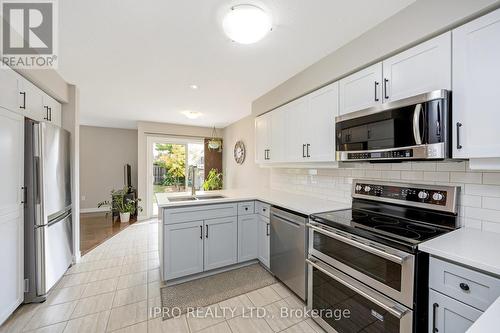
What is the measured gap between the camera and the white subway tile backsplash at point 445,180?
4.42ft

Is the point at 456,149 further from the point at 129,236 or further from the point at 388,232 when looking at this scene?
the point at 129,236

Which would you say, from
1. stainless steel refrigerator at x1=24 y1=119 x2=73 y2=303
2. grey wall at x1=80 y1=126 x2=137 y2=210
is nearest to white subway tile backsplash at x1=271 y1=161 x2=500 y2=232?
stainless steel refrigerator at x1=24 y1=119 x2=73 y2=303

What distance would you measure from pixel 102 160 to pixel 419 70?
6981 mm

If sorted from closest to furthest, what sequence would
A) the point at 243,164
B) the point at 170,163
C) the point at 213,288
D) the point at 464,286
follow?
the point at 464,286, the point at 213,288, the point at 243,164, the point at 170,163

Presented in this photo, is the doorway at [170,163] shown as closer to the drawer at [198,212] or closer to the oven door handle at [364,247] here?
the drawer at [198,212]

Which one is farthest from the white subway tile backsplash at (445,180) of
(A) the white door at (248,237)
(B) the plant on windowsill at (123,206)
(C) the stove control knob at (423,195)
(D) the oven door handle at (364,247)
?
(B) the plant on windowsill at (123,206)

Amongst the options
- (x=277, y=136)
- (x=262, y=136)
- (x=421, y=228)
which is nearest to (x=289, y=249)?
(x=421, y=228)

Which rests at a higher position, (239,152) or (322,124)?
(322,124)

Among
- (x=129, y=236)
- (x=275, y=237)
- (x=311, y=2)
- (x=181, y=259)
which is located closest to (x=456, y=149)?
(x=311, y=2)

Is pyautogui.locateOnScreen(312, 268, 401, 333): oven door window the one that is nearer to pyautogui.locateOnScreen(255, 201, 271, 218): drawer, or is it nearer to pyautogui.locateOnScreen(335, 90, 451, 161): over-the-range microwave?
pyautogui.locateOnScreen(255, 201, 271, 218): drawer

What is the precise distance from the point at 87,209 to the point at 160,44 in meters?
5.77

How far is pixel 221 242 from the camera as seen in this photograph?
2576 millimetres

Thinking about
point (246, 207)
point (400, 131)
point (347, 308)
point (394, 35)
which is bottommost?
point (347, 308)

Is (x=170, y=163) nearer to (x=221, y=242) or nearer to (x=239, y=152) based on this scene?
(x=239, y=152)
